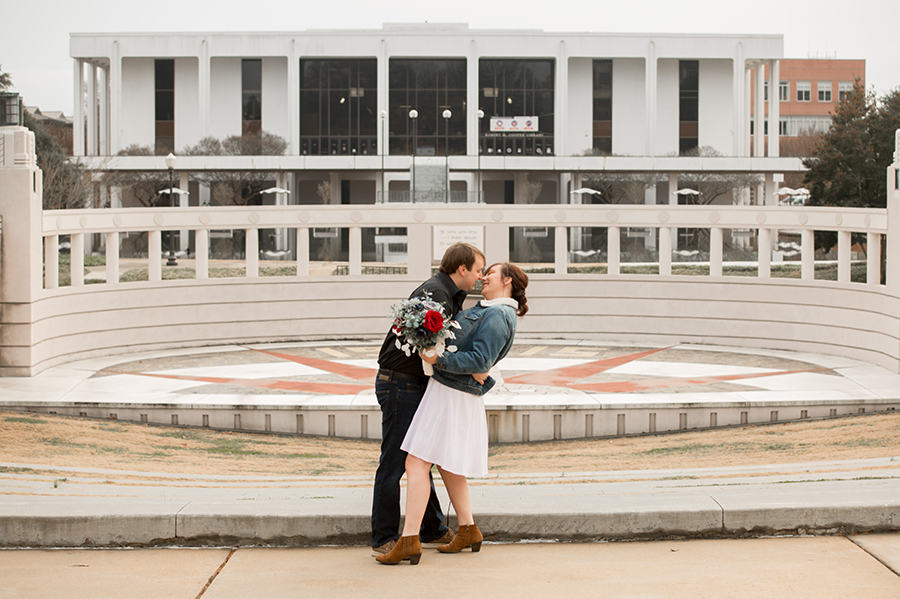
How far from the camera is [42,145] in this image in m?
45.2

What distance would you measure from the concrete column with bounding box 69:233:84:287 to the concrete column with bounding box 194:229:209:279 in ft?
8.00

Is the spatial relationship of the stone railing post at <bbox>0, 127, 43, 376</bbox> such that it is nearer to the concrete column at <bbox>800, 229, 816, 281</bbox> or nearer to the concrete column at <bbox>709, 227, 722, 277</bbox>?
the concrete column at <bbox>709, 227, 722, 277</bbox>

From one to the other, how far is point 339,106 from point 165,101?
13801 mm

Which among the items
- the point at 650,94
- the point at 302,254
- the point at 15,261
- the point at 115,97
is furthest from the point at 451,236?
the point at 115,97

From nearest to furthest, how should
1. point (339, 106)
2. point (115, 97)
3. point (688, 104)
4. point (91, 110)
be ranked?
point (115, 97) < point (339, 106) < point (91, 110) < point (688, 104)

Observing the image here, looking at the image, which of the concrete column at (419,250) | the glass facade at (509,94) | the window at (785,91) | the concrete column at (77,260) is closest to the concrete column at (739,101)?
the glass facade at (509,94)

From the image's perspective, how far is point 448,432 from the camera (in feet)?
18.7

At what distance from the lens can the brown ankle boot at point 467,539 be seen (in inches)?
218

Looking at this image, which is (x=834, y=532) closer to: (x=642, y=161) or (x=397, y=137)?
(x=642, y=161)

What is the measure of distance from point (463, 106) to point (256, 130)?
53.0 feet

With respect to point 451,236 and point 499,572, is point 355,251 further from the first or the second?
point 499,572

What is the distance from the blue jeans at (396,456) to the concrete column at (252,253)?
13914 mm

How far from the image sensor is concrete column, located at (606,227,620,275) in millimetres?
20031

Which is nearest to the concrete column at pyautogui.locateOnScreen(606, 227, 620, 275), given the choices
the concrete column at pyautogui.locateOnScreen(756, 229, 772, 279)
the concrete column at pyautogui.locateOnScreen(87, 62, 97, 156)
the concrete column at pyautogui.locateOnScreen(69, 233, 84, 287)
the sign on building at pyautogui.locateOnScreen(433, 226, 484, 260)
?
the sign on building at pyautogui.locateOnScreen(433, 226, 484, 260)
